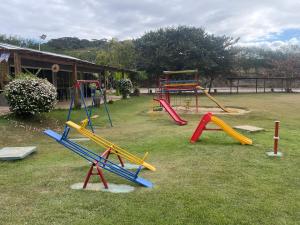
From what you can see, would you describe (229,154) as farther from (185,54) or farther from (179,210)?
(185,54)

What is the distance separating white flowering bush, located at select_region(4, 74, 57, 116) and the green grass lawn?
2.11 m

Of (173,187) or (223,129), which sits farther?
(223,129)

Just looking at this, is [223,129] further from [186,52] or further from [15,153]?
[186,52]

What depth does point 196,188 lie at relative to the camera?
14.6ft

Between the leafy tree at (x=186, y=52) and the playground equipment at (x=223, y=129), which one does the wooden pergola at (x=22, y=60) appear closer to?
the playground equipment at (x=223, y=129)

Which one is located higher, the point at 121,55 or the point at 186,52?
the point at 121,55

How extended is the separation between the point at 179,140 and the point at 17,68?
20.7 feet

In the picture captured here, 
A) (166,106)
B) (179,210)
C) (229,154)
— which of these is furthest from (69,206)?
(166,106)

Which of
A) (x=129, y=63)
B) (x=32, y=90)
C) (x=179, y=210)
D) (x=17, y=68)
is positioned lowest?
(x=179, y=210)

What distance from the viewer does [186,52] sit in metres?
31.4

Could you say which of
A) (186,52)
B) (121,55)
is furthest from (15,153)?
(121,55)

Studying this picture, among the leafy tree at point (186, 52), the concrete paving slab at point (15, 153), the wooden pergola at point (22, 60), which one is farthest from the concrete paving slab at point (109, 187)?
the leafy tree at point (186, 52)

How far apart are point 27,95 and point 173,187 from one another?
6.91 metres

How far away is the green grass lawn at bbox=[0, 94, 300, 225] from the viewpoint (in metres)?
3.57
